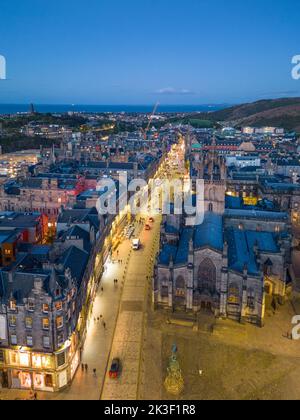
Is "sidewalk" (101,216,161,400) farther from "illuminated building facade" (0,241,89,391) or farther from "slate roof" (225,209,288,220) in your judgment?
"slate roof" (225,209,288,220)

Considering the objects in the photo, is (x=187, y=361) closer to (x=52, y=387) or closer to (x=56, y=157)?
(x=52, y=387)

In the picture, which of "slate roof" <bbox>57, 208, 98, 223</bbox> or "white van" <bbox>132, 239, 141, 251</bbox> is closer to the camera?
"slate roof" <bbox>57, 208, 98, 223</bbox>

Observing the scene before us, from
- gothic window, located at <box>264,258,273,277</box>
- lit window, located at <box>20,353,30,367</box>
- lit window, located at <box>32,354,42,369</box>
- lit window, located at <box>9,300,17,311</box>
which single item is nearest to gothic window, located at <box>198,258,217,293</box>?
gothic window, located at <box>264,258,273,277</box>

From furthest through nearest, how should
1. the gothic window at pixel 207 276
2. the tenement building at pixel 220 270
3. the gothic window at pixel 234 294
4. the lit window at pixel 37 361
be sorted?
the gothic window at pixel 207 276, the gothic window at pixel 234 294, the tenement building at pixel 220 270, the lit window at pixel 37 361

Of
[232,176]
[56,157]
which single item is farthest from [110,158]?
[232,176]

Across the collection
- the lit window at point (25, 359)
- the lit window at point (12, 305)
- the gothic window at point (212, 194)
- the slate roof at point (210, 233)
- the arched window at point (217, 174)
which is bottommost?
the lit window at point (25, 359)

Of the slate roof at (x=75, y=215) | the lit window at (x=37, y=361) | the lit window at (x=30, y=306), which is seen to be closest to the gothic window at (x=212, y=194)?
the slate roof at (x=75, y=215)

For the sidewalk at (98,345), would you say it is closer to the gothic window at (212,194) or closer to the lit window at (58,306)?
the lit window at (58,306)

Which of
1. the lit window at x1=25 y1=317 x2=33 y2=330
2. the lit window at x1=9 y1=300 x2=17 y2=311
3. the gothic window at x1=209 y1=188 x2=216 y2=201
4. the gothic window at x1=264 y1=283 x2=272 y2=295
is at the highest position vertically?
the gothic window at x1=209 y1=188 x2=216 y2=201
